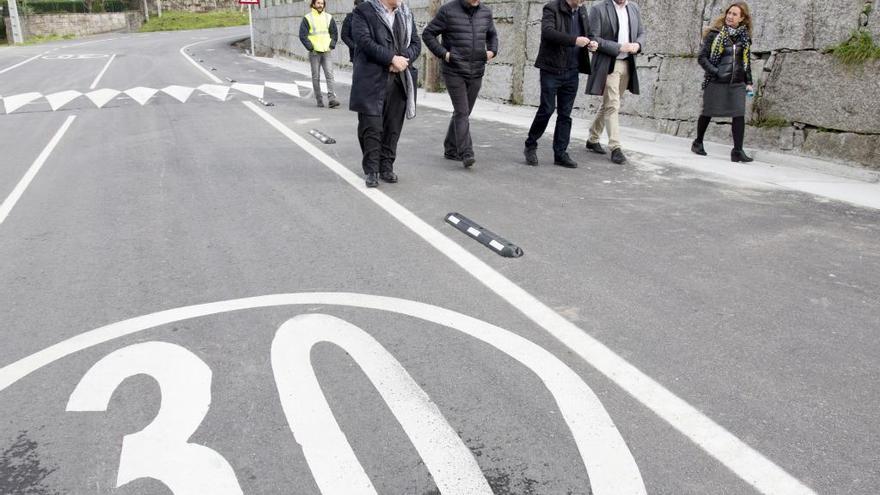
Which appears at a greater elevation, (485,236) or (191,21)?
(191,21)

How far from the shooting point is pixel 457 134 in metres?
7.65

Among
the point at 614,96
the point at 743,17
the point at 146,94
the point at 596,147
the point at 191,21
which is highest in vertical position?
the point at 191,21

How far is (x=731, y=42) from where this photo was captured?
7.95m

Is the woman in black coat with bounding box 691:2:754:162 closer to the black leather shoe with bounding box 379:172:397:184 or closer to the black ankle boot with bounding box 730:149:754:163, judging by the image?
the black ankle boot with bounding box 730:149:754:163

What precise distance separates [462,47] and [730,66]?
3186 mm

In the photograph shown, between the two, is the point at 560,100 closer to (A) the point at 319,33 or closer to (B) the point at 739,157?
(B) the point at 739,157

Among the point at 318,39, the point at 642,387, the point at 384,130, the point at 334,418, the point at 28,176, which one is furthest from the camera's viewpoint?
the point at 318,39

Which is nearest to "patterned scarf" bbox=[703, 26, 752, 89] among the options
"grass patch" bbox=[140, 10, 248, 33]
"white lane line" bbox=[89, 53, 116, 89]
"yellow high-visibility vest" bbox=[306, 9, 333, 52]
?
"yellow high-visibility vest" bbox=[306, 9, 333, 52]

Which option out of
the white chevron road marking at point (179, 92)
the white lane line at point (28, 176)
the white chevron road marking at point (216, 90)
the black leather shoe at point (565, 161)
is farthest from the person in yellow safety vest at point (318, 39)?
the black leather shoe at point (565, 161)

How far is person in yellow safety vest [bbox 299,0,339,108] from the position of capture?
13.6 meters

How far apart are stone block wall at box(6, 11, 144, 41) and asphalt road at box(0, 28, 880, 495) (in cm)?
5344

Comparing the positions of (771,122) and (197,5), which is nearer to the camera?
(771,122)

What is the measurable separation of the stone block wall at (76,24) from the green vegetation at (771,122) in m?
53.7

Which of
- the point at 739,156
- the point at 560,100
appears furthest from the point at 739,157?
the point at 560,100
